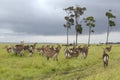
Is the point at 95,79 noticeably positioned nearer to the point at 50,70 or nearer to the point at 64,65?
the point at 50,70

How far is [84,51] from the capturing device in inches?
1612

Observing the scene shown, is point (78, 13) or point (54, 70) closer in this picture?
point (54, 70)

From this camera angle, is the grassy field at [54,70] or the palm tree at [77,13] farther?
the palm tree at [77,13]

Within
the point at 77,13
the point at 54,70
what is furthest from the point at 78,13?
the point at 54,70

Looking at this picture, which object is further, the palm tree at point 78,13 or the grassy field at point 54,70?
the palm tree at point 78,13

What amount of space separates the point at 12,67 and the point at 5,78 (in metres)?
4.44

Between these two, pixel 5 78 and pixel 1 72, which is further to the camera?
pixel 1 72

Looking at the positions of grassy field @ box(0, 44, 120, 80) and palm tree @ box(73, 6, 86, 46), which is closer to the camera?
grassy field @ box(0, 44, 120, 80)

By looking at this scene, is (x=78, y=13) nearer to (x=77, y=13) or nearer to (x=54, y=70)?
(x=77, y=13)

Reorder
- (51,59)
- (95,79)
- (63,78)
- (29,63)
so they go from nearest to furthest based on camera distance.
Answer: (95,79) → (63,78) → (29,63) → (51,59)

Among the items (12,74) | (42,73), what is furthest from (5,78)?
(42,73)

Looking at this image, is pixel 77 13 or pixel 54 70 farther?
pixel 77 13

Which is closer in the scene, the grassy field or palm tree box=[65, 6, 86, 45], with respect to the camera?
the grassy field

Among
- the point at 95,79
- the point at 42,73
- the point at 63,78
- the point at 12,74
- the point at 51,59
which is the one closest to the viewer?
the point at 95,79
